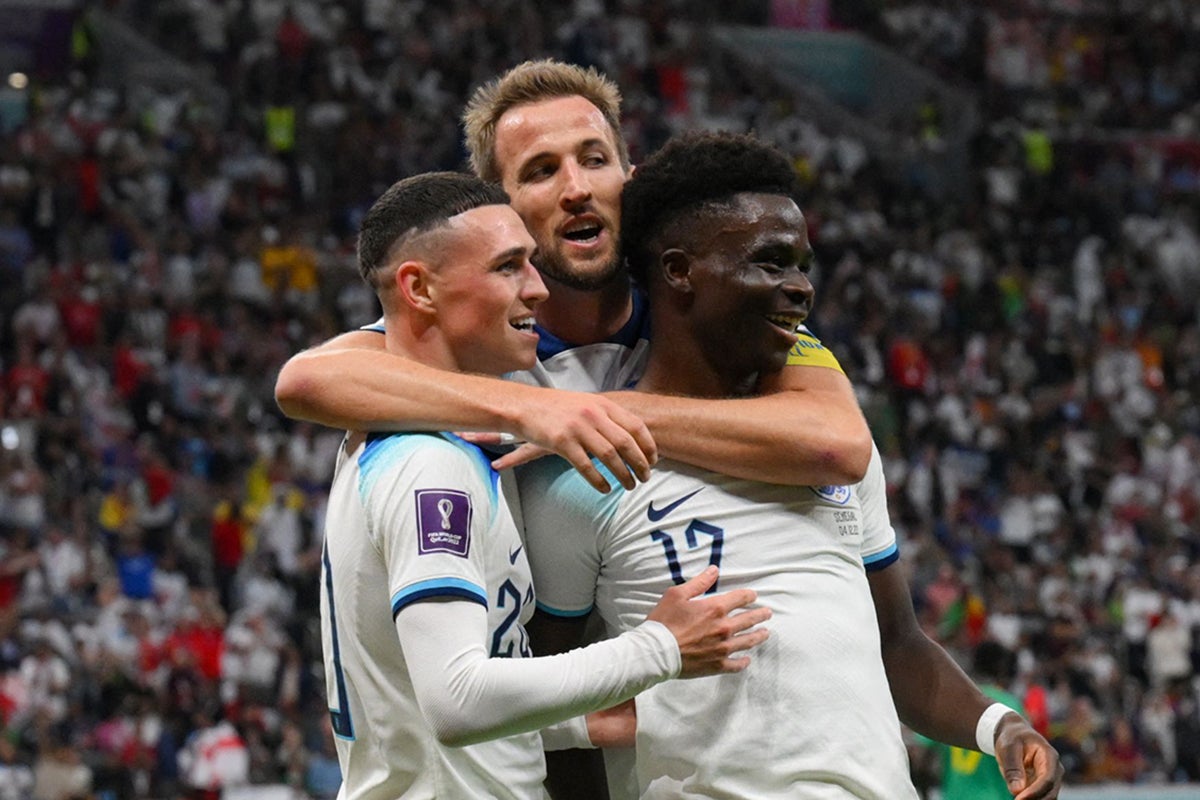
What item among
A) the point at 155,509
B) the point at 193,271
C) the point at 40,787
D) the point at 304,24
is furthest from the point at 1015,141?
the point at 40,787

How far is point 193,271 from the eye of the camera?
16328 millimetres

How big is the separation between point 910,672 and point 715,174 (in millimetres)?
1196

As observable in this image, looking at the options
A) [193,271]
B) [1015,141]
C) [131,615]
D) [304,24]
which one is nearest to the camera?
[131,615]

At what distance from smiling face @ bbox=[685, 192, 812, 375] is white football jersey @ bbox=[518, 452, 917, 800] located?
0.29m

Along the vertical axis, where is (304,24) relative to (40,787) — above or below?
above

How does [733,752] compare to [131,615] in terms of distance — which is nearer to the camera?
[733,752]

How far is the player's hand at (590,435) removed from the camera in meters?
3.22

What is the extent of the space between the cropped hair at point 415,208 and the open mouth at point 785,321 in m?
0.60

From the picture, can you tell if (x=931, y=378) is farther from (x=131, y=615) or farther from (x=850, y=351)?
(x=131, y=615)

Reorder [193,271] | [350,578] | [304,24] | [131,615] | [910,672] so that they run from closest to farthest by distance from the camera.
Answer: [350,578] < [910,672] < [131,615] < [193,271] < [304,24]

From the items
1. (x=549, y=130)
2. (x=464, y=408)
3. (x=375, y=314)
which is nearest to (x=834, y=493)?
(x=464, y=408)

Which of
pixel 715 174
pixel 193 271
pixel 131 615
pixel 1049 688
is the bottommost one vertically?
pixel 1049 688

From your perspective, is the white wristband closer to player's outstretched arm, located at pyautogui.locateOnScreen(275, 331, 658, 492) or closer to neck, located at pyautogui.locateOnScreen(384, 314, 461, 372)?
player's outstretched arm, located at pyautogui.locateOnScreen(275, 331, 658, 492)

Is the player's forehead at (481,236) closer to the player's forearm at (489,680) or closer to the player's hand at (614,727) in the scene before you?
the player's forearm at (489,680)
